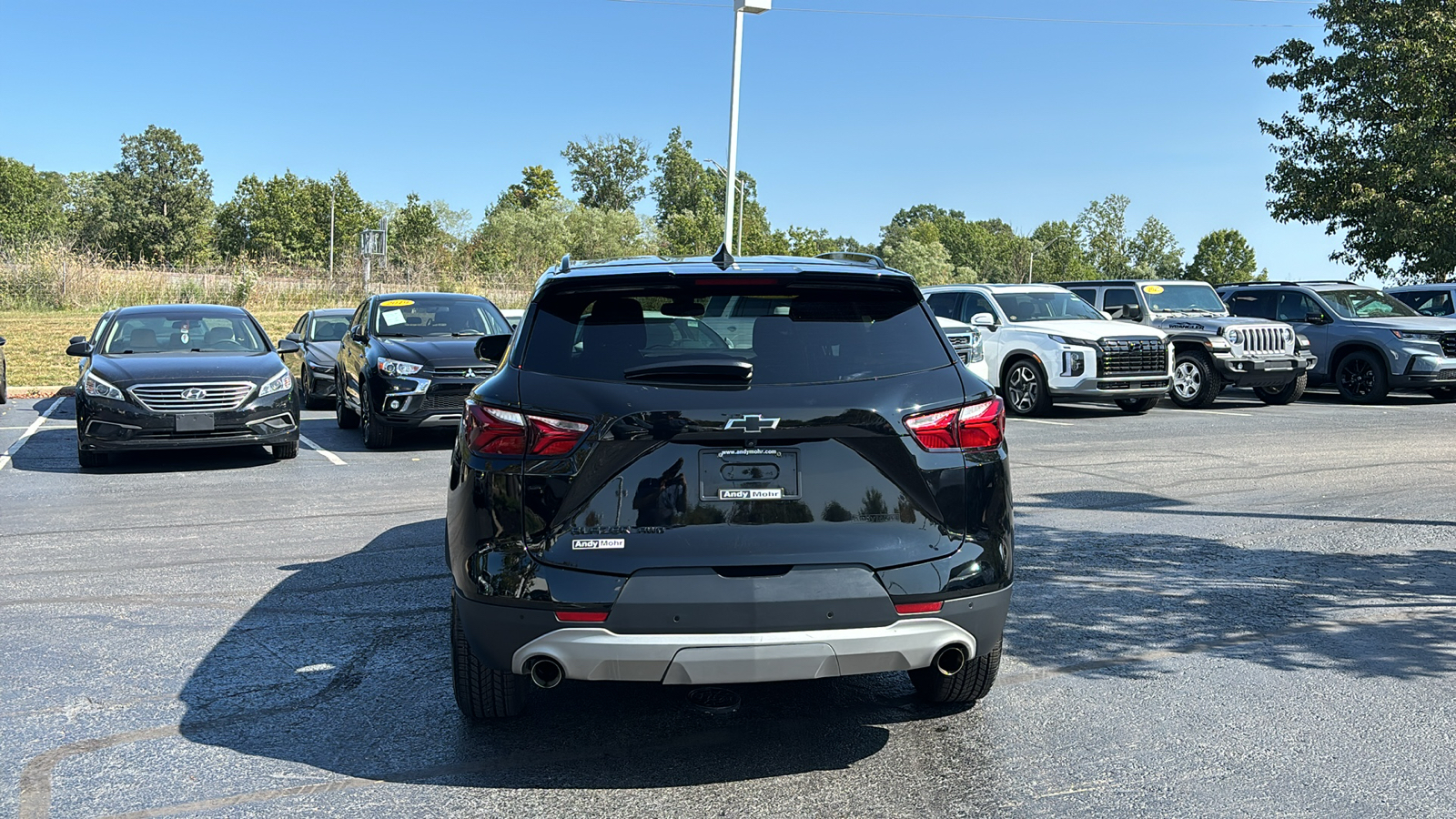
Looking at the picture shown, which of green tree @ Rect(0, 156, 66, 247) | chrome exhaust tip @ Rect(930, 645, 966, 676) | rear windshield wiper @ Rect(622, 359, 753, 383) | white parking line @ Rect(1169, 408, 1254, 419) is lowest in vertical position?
chrome exhaust tip @ Rect(930, 645, 966, 676)

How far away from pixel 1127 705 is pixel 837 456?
69.0 inches

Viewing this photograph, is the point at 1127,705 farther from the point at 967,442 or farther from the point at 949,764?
the point at 967,442

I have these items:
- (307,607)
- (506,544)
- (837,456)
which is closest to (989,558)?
(837,456)

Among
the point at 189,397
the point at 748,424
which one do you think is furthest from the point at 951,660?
the point at 189,397

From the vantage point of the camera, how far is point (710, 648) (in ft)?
11.9

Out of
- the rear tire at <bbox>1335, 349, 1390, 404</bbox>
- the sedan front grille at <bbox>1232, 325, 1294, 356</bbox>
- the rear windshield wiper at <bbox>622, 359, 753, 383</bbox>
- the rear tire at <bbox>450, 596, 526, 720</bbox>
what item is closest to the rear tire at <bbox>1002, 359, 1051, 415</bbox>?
the sedan front grille at <bbox>1232, 325, 1294, 356</bbox>

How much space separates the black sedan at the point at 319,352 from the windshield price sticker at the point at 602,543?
48.0ft

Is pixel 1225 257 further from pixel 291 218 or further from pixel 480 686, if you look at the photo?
pixel 480 686

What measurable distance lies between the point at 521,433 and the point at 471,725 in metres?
1.24

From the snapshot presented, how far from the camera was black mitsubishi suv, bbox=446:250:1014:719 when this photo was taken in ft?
12.0

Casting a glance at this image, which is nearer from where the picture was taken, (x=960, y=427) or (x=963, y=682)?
(x=960, y=427)

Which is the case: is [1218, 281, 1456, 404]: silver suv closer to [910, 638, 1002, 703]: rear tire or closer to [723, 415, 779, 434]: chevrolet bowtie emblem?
[910, 638, 1002, 703]: rear tire

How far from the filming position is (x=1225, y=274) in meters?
104

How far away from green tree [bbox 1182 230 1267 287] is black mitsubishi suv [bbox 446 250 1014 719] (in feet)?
353
